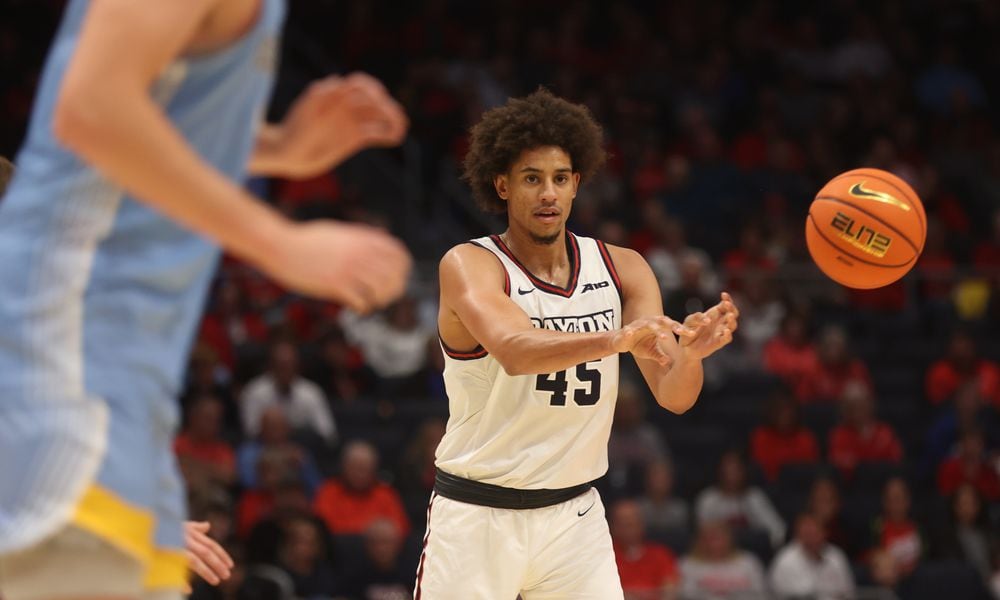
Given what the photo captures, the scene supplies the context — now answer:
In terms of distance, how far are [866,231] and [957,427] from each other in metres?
7.37

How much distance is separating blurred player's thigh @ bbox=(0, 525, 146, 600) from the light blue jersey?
0.11 feet

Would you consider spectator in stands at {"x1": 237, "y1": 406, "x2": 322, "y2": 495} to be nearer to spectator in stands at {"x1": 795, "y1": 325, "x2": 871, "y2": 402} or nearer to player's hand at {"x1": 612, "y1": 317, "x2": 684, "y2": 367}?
spectator in stands at {"x1": 795, "y1": 325, "x2": 871, "y2": 402}

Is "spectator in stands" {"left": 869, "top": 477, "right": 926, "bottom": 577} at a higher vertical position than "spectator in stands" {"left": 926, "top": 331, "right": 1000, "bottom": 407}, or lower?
lower

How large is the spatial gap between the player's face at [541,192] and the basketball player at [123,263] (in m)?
2.71

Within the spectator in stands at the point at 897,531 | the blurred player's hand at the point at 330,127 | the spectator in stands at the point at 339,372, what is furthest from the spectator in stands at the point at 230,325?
the blurred player's hand at the point at 330,127

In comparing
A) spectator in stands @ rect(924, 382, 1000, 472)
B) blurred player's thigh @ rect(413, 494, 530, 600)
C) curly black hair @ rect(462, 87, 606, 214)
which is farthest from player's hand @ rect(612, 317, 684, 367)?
spectator in stands @ rect(924, 382, 1000, 472)

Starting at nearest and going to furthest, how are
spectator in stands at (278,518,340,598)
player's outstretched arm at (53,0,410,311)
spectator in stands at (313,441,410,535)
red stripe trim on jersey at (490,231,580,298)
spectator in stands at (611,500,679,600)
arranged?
player's outstretched arm at (53,0,410,311) < red stripe trim on jersey at (490,231,580,298) < spectator in stands at (278,518,340,598) < spectator in stands at (611,500,679,600) < spectator in stands at (313,441,410,535)

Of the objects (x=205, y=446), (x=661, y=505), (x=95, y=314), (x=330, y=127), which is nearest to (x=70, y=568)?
(x=95, y=314)

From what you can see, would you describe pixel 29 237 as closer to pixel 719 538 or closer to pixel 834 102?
pixel 719 538

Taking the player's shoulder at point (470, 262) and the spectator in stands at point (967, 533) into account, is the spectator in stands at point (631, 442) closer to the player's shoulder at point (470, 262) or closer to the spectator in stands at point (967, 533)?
the spectator in stands at point (967, 533)

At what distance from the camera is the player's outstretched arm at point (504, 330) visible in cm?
425

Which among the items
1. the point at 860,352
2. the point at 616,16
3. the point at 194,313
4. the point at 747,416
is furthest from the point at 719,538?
the point at 616,16

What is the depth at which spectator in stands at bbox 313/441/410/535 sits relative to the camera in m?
10.3

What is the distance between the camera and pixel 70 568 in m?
2.31
